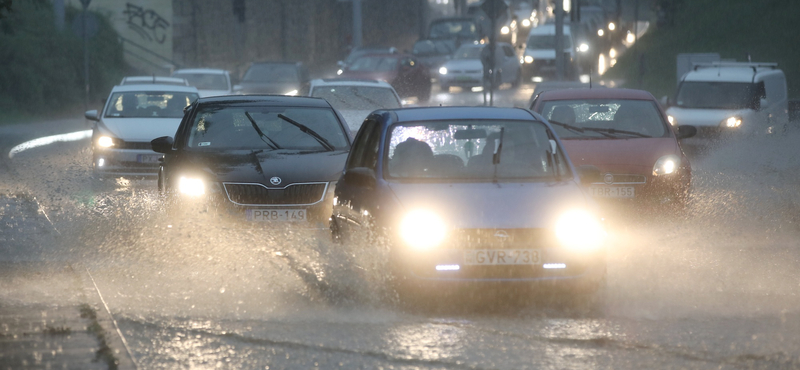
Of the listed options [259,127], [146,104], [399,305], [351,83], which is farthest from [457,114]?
[351,83]

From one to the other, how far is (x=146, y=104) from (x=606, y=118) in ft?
25.6

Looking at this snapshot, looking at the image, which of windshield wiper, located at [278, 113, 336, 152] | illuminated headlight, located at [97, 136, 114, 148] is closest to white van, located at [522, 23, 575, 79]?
illuminated headlight, located at [97, 136, 114, 148]

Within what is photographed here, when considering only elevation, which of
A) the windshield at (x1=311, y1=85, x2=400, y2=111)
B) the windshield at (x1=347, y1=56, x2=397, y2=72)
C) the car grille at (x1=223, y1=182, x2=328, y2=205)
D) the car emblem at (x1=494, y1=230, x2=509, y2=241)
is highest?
the windshield at (x1=347, y1=56, x2=397, y2=72)

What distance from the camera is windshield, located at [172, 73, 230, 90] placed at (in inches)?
1156

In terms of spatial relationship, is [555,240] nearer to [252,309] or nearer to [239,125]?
[252,309]

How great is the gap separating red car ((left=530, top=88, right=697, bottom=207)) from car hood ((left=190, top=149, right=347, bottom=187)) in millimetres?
2453

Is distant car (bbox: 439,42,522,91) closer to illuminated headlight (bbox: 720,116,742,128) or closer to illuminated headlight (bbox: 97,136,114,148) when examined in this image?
illuminated headlight (bbox: 720,116,742,128)

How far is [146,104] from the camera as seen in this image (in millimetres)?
18109

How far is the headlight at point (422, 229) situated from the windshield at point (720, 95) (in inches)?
615

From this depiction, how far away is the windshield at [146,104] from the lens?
17.6m

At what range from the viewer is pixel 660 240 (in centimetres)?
1075

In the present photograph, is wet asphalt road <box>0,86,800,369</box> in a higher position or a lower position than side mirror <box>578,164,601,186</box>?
lower

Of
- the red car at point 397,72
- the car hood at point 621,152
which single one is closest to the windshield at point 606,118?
the car hood at point 621,152

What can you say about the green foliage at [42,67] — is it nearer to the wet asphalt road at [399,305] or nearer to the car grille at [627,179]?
the wet asphalt road at [399,305]
